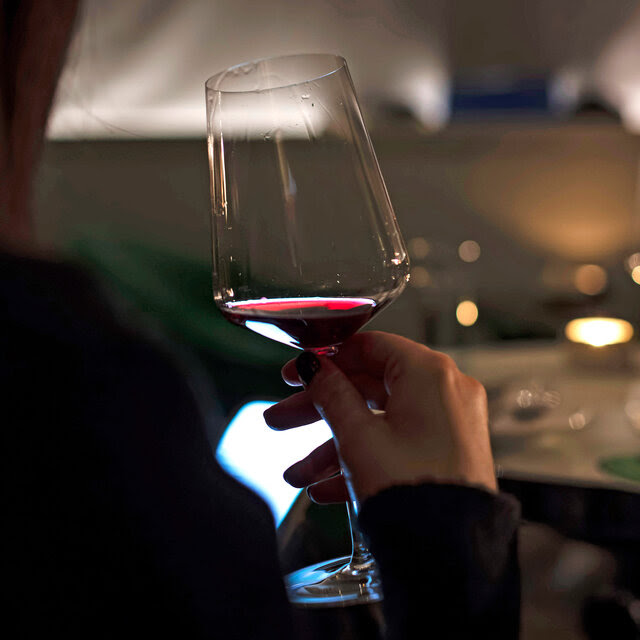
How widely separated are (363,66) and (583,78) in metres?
1.41

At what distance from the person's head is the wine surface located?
335 mm

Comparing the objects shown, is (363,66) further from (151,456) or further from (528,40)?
(151,456)

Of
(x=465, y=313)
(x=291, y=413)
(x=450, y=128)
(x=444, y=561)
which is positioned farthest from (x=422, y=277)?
(x=450, y=128)

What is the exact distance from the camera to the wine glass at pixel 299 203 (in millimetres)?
500

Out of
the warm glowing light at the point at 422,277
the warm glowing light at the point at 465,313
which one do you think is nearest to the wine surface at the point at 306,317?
the warm glowing light at the point at 422,277

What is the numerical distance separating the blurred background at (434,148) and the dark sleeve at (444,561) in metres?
1.59

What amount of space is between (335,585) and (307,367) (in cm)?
18

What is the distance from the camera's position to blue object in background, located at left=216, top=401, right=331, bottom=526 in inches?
26.9

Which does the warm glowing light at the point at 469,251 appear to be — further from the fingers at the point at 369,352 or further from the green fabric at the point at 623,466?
the fingers at the point at 369,352

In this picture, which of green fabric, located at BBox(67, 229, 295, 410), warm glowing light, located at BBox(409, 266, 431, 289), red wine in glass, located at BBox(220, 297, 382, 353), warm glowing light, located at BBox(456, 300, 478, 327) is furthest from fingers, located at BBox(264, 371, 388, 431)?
warm glowing light, located at BBox(456, 300, 478, 327)

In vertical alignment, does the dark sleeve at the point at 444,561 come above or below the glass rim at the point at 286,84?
below

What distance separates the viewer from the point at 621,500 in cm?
70

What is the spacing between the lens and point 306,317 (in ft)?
1.74

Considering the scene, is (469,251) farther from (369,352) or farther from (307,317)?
(307,317)
